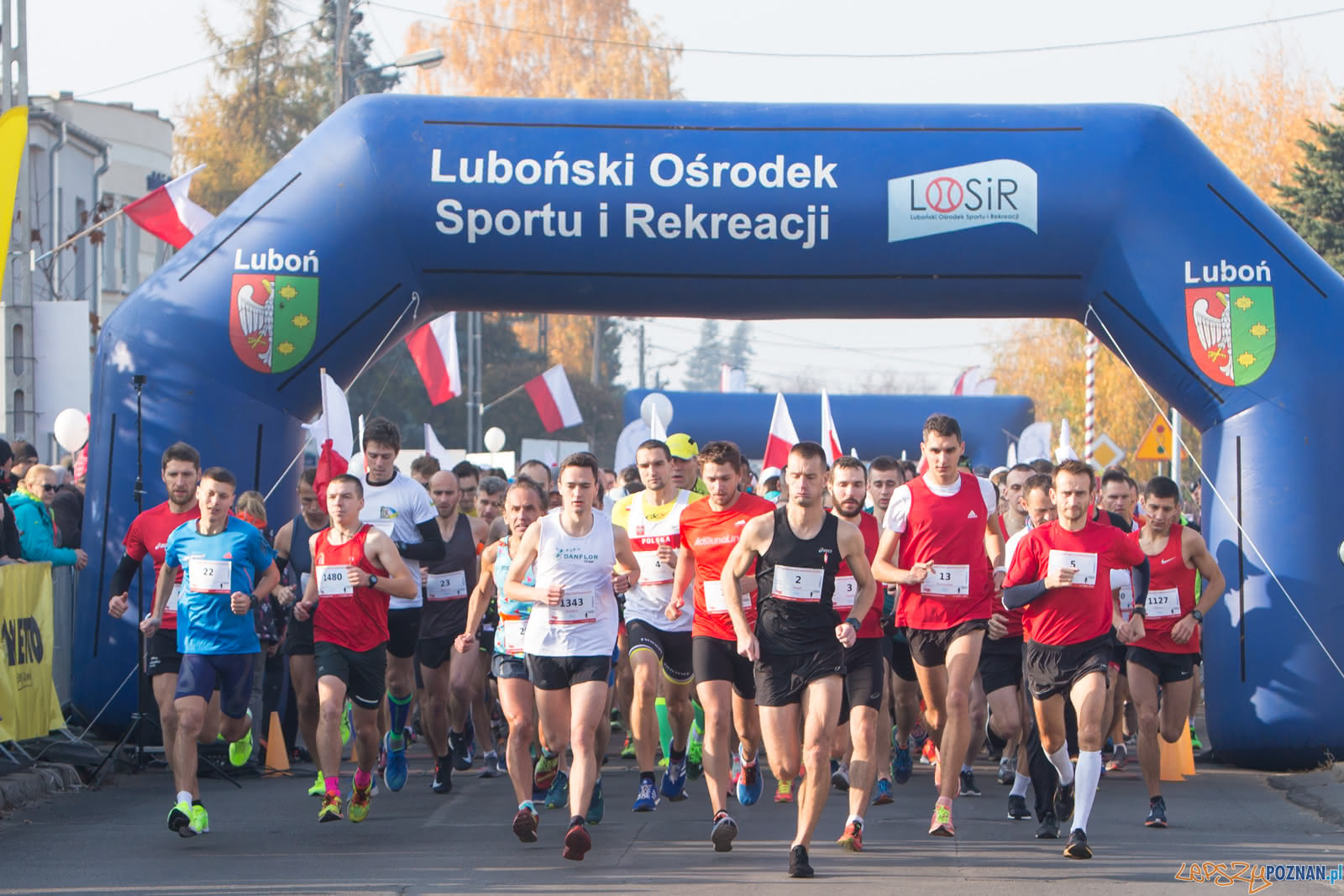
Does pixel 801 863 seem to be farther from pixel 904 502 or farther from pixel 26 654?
pixel 26 654

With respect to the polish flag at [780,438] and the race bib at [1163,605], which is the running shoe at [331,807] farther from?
the polish flag at [780,438]

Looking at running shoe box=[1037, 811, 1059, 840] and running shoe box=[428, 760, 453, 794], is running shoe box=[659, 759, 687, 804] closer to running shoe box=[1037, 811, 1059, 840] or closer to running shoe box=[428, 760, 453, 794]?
running shoe box=[428, 760, 453, 794]

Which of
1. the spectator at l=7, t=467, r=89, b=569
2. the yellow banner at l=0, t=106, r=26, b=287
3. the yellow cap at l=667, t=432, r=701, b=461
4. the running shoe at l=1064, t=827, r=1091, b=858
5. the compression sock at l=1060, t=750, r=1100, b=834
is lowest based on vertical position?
the running shoe at l=1064, t=827, r=1091, b=858

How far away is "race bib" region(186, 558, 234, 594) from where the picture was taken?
9.01 meters

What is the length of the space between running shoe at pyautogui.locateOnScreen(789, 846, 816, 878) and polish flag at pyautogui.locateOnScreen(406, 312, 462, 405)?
1077 centimetres

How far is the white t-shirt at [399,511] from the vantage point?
10211 mm

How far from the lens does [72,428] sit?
1555 cm

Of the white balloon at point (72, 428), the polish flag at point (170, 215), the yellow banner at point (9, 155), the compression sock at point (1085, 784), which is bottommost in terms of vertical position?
the compression sock at point (1085, 784)

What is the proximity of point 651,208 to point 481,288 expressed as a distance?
4.48 feet

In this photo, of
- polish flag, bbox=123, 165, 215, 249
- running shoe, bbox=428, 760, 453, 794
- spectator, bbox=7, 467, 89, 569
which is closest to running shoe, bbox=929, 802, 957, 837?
running shoe, bbox=428, 760, 453, 794

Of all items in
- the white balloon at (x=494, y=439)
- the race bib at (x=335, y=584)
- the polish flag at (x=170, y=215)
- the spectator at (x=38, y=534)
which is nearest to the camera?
the race bib at (x=335, y=584)

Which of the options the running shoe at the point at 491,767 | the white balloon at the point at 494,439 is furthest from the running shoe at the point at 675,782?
the white balloon at the point at 494,439

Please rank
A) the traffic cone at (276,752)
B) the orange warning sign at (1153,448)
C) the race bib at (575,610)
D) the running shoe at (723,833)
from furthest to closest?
the orange warning sign at (1153,448), the traffic cone at (276,752), the race bib at (575,610), the running shoe at (723,833)

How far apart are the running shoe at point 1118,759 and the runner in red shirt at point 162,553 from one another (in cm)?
599
